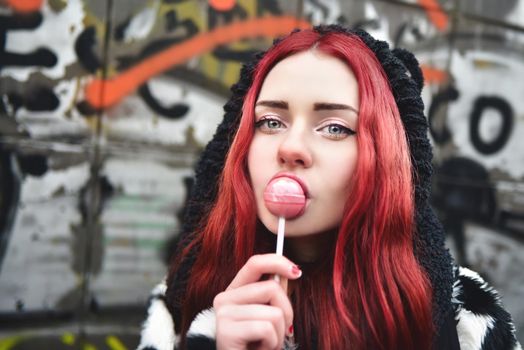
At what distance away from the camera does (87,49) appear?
2.91m

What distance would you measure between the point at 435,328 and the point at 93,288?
2.32 meters

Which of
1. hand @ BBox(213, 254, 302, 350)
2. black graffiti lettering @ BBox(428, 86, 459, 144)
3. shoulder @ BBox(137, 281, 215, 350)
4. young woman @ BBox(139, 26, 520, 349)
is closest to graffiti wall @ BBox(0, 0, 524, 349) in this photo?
black graffiti lettering @ BBox(428, 86, 459, 144)

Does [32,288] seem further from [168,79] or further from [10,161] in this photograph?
[168,79]

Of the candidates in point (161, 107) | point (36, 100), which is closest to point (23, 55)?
point (36, 100)

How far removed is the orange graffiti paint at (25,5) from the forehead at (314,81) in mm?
2186

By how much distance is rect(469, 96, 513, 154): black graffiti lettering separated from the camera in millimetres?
3816

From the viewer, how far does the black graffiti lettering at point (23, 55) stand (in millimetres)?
2768

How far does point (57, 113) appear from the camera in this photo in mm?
2881

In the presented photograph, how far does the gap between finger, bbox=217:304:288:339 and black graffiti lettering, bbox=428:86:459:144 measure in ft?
10.2

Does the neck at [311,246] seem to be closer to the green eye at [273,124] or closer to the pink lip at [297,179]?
the pink lip at [297,179]

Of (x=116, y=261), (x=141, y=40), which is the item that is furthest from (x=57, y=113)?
(x=116, y=261)

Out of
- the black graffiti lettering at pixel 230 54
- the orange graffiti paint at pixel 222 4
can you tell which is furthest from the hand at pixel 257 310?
the orange graffiti paint at pixel 222 4

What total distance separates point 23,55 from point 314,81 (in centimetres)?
227

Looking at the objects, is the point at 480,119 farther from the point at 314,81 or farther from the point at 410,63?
the point at 314,81
